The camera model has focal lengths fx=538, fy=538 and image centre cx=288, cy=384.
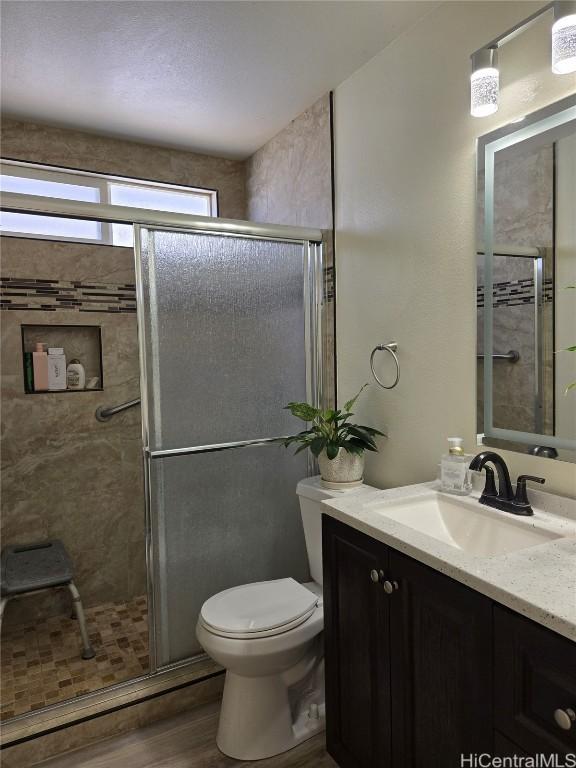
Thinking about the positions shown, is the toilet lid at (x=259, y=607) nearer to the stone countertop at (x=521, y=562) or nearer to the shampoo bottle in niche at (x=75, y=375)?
the stone countertop at (x=521, y=562)

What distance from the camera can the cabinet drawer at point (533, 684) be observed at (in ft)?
2.99

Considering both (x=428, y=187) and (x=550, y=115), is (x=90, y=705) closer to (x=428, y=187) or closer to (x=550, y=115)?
(x=428, y=187)

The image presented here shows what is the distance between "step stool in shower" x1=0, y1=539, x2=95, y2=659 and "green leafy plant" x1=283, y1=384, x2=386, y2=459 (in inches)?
46.9

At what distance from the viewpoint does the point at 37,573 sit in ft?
7.83

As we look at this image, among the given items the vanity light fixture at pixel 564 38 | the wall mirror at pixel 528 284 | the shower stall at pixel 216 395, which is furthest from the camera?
the shower stall at pixel 216 395

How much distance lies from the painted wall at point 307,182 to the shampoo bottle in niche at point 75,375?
128cm

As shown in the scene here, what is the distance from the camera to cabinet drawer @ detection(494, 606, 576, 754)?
91 cm

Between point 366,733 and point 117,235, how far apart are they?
2.53 m

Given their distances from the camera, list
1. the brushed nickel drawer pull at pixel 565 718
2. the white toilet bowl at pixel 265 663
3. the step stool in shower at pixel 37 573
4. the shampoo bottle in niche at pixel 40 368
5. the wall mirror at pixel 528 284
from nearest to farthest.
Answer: the brushed nickel drawer pull at pixel 565 718 < the wall mirror at pixel 528 284 < the white toilet bowl at pixel 265 663 < the step stool in shower at pixel 37 573 < the shampoo bottle in niche at pixel 40 368

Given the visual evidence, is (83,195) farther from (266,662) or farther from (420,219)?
(266,662)

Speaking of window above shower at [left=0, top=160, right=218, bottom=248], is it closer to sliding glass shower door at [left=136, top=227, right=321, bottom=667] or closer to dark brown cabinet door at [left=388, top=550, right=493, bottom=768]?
sliding glass shower door at [left=136, top=227, right=321, bottom=667]

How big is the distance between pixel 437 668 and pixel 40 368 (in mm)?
2313

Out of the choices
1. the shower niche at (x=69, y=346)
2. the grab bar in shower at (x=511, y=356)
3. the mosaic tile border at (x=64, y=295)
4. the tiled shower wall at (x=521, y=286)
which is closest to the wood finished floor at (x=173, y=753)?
the tiled shower wall at (x=521, y=286)

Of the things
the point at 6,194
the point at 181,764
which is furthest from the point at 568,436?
the point at 6,194
